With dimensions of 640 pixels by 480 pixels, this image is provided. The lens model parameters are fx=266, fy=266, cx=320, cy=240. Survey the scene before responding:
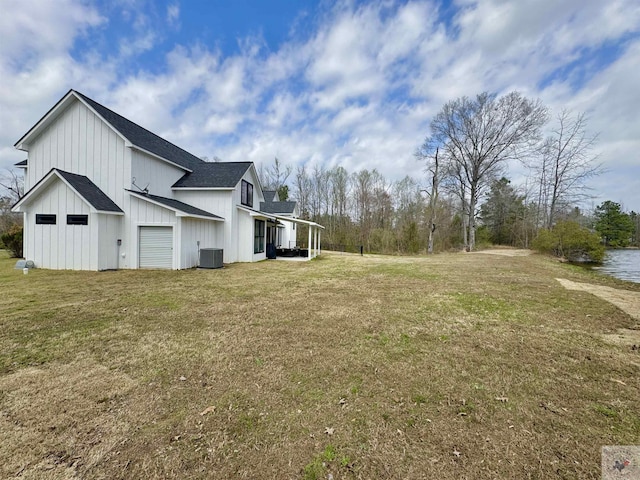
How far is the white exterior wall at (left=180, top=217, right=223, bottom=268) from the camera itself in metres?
11.8

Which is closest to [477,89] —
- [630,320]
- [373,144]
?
[373,144]

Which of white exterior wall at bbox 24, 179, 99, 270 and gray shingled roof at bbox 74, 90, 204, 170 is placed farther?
gray shingled roof at bbox 74, 90, 204, 170

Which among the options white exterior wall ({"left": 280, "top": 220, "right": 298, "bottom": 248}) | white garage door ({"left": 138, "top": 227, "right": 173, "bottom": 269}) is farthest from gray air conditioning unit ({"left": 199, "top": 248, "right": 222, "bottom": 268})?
white exterior wall ({"left": 280, "top": 220, "right": 298, "bottom": 248})

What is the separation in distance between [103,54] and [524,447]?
20.4 meters

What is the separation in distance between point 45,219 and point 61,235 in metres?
1.01

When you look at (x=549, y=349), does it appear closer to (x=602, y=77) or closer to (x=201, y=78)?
(x=602, y=77)

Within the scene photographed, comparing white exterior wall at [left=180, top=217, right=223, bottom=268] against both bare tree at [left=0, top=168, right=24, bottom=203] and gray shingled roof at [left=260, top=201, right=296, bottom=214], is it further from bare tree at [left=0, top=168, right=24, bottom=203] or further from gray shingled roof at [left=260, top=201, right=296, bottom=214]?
bare tree at [left=0, top=168, right=24, bottom=203]

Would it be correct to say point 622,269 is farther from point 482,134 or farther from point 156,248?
point 156,248

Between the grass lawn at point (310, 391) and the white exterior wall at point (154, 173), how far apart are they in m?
8.18

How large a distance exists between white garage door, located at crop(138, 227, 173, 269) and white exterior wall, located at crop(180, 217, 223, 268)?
1.67 feet

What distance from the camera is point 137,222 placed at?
11.7m

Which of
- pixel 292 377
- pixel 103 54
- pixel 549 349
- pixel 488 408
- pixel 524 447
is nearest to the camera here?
pixel 524 447

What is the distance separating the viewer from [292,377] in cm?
315

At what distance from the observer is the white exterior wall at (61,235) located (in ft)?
35.1
